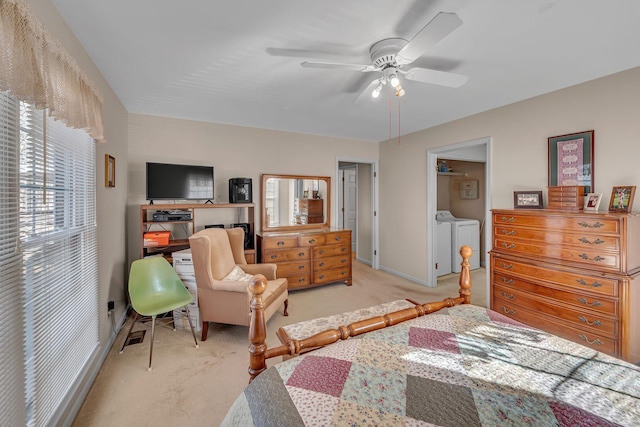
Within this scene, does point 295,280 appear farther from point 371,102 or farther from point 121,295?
point 371,102

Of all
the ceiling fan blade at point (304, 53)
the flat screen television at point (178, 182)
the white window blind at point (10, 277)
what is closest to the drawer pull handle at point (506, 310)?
the ceiling fan blade at point (304, 53)

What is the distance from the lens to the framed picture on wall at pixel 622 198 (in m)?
2.06

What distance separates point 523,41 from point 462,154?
122 inches

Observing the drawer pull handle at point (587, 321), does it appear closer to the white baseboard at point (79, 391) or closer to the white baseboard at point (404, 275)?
the white baseboard at point (404, 275)

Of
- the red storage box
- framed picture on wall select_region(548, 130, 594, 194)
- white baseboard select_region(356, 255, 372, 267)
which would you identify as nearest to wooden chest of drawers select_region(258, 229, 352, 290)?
the red storage box

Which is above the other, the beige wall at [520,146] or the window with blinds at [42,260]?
the beige wall at [520,146]

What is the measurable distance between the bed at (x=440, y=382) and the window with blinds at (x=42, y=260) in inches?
39.7

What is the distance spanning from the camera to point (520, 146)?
2.91 m

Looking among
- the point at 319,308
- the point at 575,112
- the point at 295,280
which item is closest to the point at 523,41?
the point at 575,112

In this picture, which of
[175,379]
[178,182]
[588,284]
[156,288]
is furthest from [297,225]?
[588,284]

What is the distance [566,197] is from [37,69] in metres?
3.72

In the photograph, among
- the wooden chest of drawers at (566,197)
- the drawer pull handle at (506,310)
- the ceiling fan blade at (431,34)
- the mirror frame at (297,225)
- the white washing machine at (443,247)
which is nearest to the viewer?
the ceiling fan blade at (431,34)

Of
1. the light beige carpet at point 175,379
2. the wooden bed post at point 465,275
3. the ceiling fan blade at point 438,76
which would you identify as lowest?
the light beige carpet at point 175,379

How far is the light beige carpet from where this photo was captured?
5.38 feet
